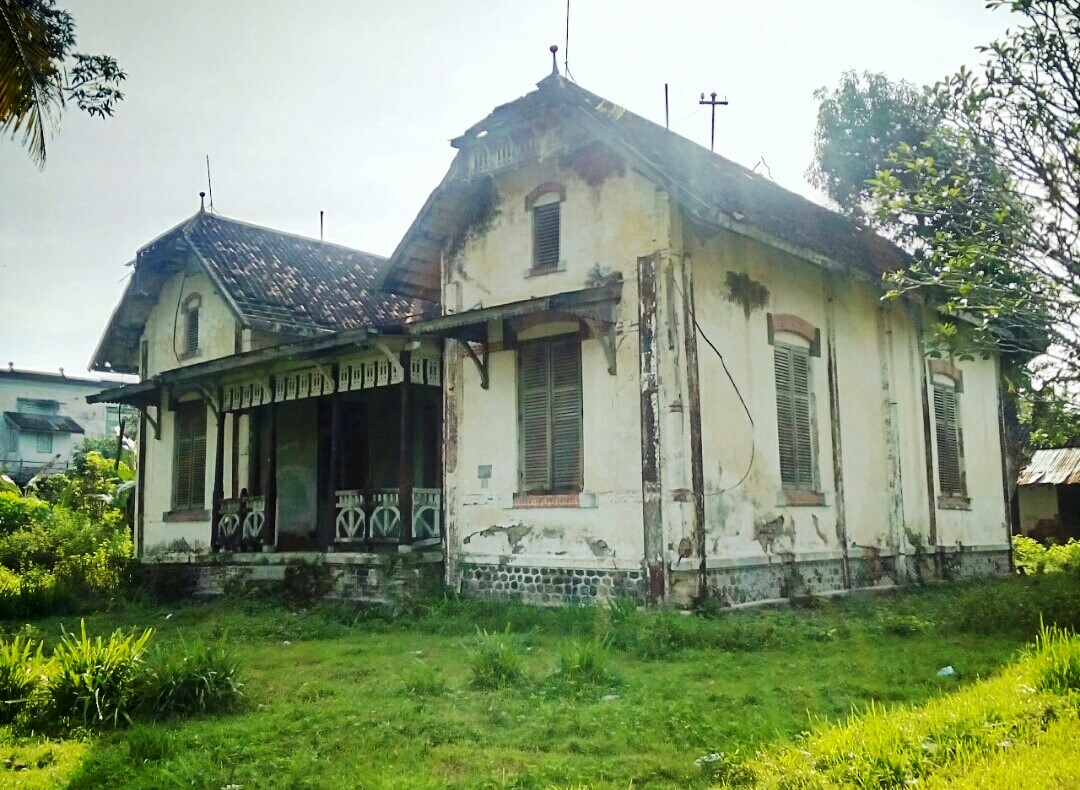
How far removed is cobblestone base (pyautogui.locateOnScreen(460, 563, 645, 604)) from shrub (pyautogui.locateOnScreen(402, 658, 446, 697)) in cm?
363

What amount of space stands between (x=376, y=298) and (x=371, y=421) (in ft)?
10.8

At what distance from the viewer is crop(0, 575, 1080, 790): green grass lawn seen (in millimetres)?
5527

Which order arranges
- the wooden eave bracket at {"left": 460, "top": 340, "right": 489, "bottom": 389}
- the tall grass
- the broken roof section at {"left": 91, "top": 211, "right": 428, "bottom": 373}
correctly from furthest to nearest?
the broken roof section at {"left": 91, "top": 211, "right": 428, "bottom": 373} < the wooden eave bracket at {"left": 460, "top": 340, "right": 489, "bottom": 389} < the tall grass

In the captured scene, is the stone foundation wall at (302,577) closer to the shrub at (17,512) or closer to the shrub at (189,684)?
the shrub at (189,684)

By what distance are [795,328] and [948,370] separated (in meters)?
4.98

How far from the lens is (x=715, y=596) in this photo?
10867 millimetres

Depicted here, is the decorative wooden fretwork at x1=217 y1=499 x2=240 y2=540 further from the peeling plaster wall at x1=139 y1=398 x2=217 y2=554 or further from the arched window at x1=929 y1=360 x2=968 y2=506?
the arched window at x1=929 y1=360 x2=968 y2=506

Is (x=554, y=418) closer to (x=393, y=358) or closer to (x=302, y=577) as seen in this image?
(x=393, y=358)

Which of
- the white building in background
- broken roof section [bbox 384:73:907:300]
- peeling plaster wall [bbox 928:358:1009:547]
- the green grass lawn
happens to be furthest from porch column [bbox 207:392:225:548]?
the white building in background

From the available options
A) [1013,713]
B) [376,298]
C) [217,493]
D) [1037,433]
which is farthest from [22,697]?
[376,298]

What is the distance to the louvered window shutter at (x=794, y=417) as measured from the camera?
498 inches

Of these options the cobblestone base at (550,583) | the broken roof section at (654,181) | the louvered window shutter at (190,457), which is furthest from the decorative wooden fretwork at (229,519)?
the cobblestone base at (550,583)

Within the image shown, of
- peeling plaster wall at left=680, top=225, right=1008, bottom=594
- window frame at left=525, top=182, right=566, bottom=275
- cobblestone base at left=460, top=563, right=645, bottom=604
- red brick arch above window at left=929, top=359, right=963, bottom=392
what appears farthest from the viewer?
red brick arch above window at left=929, top=359, right=963, bottom=392

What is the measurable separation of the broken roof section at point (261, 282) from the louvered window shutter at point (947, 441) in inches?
350
